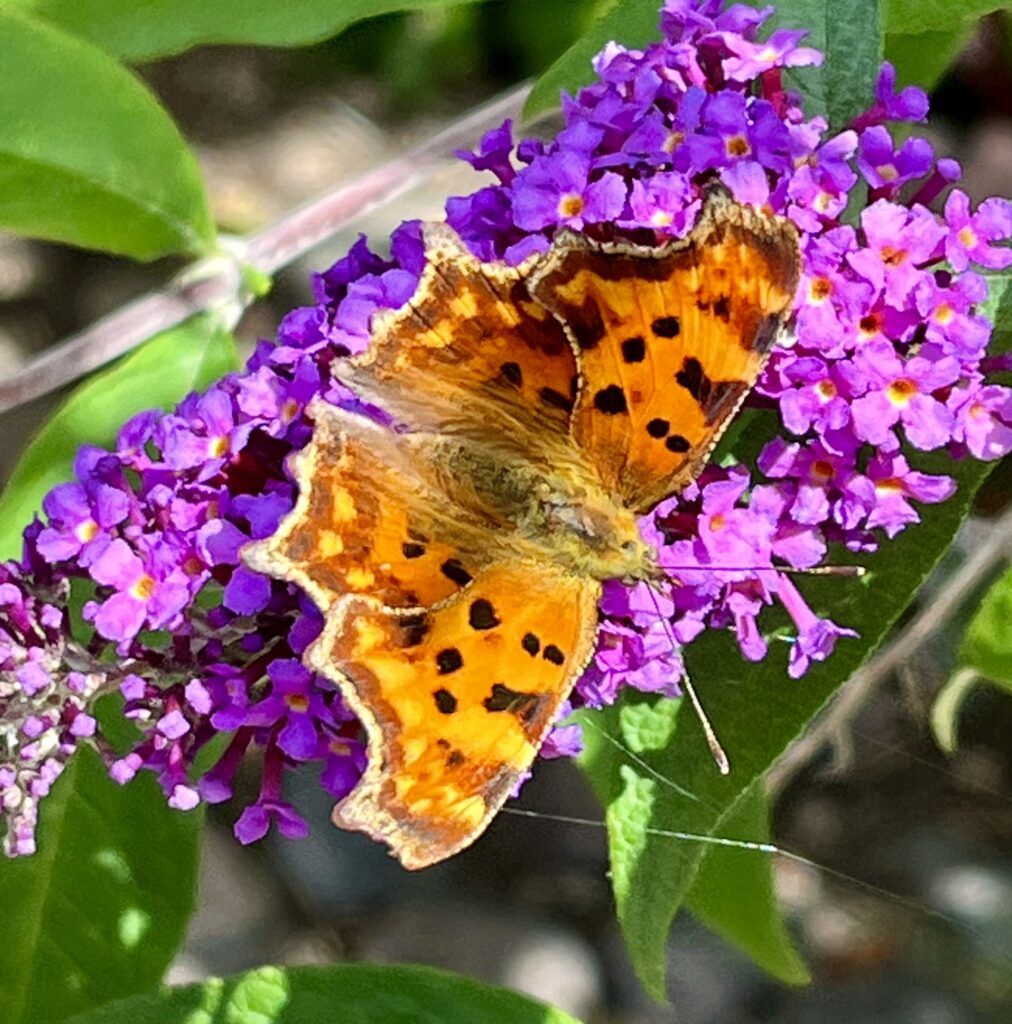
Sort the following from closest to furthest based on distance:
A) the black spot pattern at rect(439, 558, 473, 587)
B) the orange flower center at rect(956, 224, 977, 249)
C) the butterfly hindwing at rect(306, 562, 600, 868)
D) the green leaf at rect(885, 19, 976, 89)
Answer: the butterfly hindwing at rect(306, 562, 600, 868) → the black spot pattern at rect(439, 558, 473, 587) → the orange flower center at rect(956, 224, 977, 249) → the green leaf at rect(885, 19, 976, 89)

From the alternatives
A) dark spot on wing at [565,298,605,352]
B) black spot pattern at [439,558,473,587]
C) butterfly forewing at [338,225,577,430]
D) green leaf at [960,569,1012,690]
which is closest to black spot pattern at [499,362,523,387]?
butterfly forewing at [338,225,577,430]

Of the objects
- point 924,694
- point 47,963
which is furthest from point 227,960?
point 924,694

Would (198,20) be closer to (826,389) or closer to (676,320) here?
(676,320)

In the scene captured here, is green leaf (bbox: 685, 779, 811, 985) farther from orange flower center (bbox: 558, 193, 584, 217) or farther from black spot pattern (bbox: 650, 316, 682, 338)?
orange flower center (bbox: 558, 193, 584, 217)

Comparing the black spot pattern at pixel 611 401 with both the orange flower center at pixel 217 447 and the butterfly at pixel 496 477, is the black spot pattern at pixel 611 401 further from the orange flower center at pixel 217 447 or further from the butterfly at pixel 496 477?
the orange flower center at pixel 217 447

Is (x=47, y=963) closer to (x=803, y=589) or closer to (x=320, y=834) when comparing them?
(x=803, y=589)
